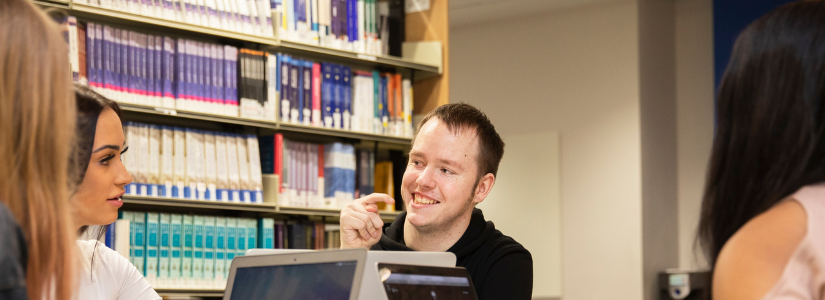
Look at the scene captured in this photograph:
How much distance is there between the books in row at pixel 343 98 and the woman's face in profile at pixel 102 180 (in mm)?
1616

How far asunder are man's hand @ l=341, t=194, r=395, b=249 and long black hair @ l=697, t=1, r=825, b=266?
A: 1074 millimetres

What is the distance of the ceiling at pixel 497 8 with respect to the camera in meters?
5.65

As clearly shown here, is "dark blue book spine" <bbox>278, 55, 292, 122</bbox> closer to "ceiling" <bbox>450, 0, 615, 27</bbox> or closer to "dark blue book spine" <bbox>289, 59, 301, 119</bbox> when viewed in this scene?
"dark blue book spine" <bbox>289, 59, 301, 119</bbox>

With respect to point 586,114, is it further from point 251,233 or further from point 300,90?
point 251,233

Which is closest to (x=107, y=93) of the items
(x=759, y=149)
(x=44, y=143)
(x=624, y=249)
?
(x=44, y=143)

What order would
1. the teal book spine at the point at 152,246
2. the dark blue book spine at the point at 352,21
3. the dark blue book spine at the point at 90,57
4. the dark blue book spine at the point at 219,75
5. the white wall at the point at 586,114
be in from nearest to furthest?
the dark blue book spine at the point at 90,57 < the teal book spine at the point at 152,246 < the dark blue book spine at the point at 219,75 < the dark blue book spine at the point at 352,21 < the white wall at the point at 586,114

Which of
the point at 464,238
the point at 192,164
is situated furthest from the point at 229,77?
the point at 464,238

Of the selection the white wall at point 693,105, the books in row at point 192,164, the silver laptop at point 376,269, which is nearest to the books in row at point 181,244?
the books in row at point 192,164

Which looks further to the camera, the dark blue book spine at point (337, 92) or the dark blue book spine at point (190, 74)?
the dark blue book spine at point (337, 92)

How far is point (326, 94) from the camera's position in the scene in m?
3.56

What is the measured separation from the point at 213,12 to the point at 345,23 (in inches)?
25.1

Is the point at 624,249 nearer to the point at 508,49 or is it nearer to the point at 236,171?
the point at 508,49

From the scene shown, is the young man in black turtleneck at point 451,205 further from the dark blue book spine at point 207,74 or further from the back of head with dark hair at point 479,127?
the dark blue book spine at point 207,74

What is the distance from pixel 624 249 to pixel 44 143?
4798 mm
